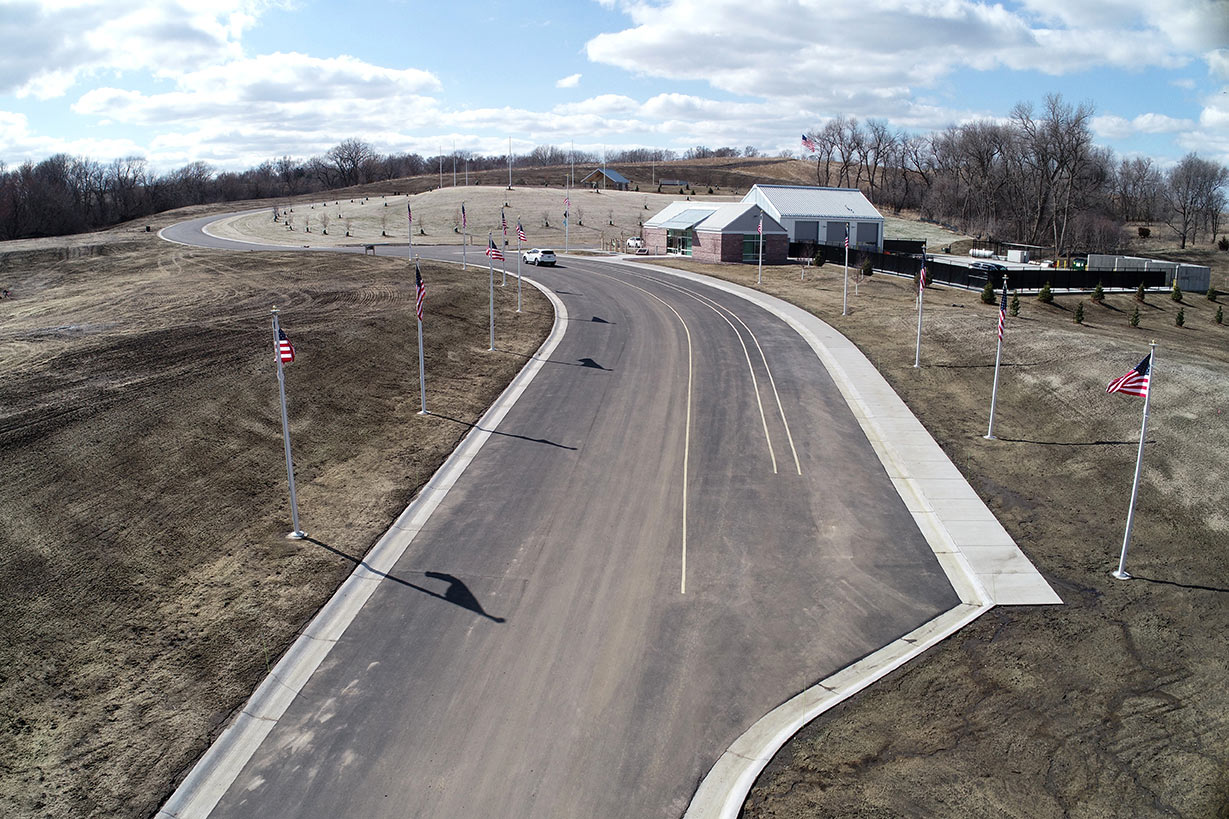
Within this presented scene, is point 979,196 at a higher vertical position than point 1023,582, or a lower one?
higher

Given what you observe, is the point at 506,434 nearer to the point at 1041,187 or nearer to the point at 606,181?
the point at 1041,187

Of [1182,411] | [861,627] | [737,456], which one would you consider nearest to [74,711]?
[861,627]

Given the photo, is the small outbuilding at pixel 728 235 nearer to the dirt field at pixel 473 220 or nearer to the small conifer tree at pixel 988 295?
the dirt field at pixel 473 220

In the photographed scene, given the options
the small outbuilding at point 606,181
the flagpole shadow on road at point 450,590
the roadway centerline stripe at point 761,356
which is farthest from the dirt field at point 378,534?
the small outbuilding at point 606,181

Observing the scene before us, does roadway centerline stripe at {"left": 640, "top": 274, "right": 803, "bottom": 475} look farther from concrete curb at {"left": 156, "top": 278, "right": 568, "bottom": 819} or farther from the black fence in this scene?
the black fence

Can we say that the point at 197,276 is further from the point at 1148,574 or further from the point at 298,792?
the point at 1148,574
